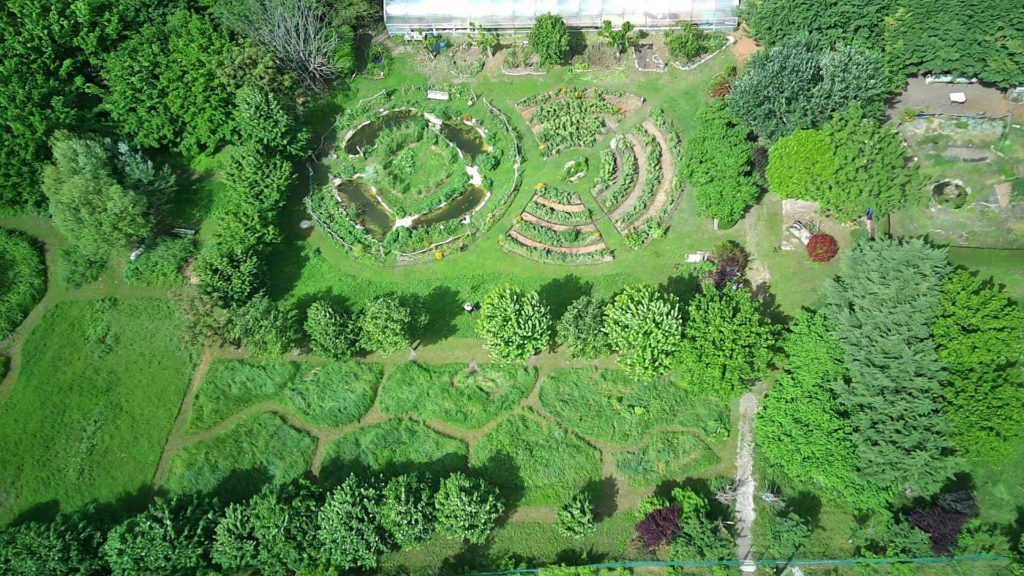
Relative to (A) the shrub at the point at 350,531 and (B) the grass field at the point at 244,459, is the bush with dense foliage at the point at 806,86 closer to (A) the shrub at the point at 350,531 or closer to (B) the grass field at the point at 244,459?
(A) the shrub at the point at 350,531

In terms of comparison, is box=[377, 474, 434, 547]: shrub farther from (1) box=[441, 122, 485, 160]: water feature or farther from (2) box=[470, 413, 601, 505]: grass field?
(1) box=[441, 122, 485, 160]: water feature

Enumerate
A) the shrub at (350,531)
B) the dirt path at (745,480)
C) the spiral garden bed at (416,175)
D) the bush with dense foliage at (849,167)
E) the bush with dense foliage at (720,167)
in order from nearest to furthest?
the shrub at (350,531), the dirt path at (745,480), the bush with dense foliage at (849,167), the bush with dense foliage at (720,167), the spiral garden bed at (416,175)

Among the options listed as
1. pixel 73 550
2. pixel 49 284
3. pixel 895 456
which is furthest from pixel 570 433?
pixel 49 284

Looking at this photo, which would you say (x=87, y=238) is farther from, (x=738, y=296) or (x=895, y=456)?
(x=895, y=456)

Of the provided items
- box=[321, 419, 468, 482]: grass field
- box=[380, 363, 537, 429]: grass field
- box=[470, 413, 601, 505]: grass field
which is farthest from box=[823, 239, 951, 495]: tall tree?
box=[321, 419, 468, 482]: grass field

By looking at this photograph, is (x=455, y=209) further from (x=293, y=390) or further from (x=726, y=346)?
(x=726, y=346)

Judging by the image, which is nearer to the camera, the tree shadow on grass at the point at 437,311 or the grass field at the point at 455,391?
the grass field at the point at 455,391

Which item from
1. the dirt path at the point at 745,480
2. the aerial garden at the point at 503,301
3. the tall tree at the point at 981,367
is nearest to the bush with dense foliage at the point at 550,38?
the aerial garden at the point at 503,301

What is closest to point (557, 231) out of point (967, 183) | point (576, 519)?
point (576, 519)
